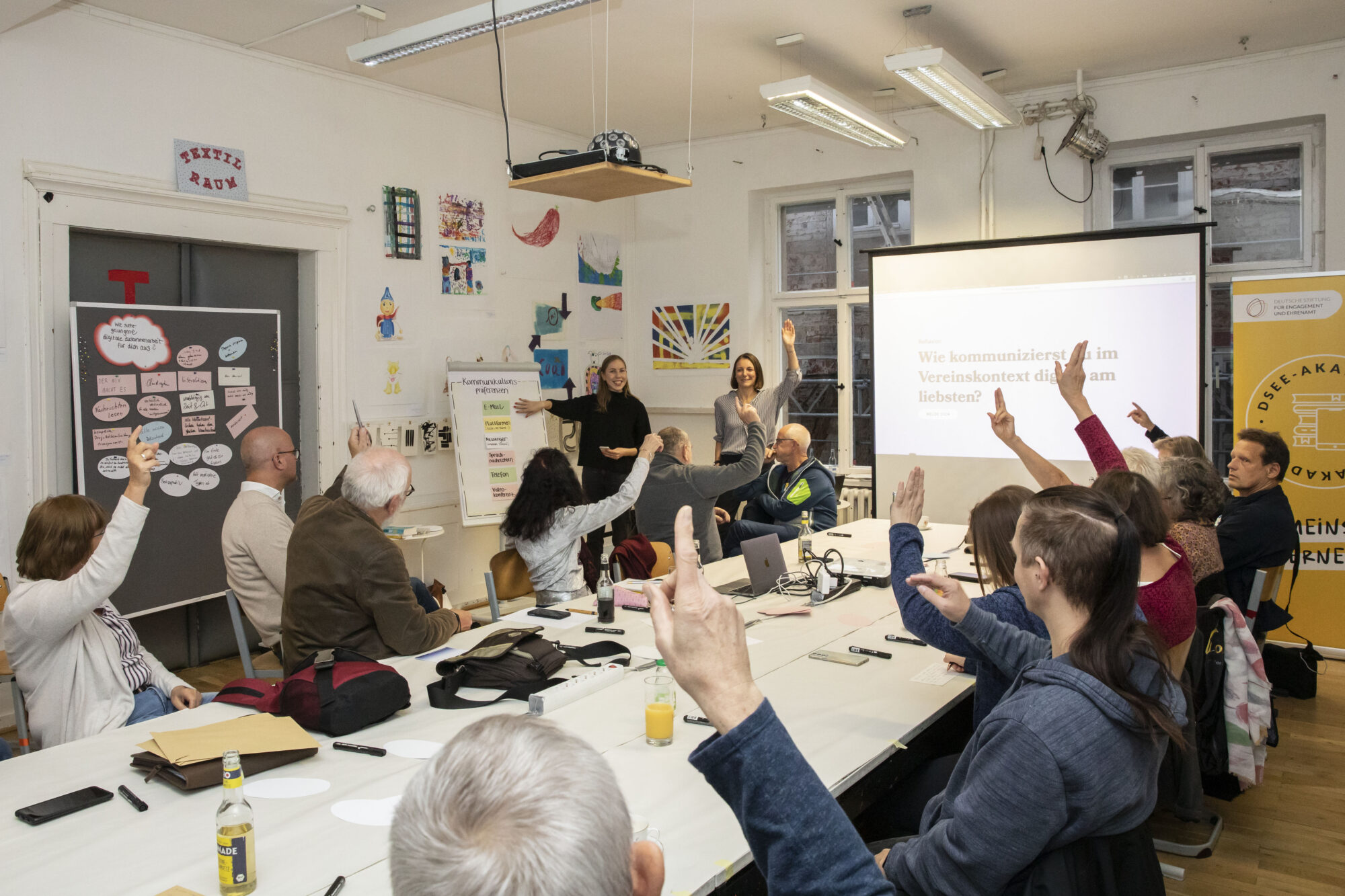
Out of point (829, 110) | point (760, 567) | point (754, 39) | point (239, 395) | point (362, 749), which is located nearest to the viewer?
point (362, 749)

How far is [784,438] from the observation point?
17.0ft

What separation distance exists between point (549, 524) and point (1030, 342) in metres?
3.59

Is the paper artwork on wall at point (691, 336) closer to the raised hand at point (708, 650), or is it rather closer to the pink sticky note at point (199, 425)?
the pink sticky note at point (199, 425)

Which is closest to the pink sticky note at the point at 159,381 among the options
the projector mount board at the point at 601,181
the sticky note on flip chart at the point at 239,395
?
the sticky note on flip chart at the point at 239,395

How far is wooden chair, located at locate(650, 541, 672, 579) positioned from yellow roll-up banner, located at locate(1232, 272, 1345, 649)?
3374 mm

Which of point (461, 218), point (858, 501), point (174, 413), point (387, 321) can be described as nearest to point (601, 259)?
point (461, 218)

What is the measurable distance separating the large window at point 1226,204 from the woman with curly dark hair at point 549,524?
4071 millimetres

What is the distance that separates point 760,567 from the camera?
3613 mm

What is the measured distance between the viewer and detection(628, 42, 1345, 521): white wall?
5398mm

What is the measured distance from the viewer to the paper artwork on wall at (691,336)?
24.2 ft

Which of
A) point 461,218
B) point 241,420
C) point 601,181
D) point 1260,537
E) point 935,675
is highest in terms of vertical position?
point 461,218

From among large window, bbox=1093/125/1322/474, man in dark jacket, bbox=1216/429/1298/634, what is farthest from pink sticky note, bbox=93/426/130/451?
large window, bbox=1093/125/1322/474

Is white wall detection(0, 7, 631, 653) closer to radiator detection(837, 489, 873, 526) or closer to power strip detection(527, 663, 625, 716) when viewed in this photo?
radiator detection(837, 489, 873, 526)

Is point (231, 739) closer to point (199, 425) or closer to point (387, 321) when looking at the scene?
point (199, 425)
